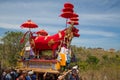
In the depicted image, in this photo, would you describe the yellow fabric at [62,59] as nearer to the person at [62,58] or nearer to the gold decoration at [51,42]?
the person at [62,58]

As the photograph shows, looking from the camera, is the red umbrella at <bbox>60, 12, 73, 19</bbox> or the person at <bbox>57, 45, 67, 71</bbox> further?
the red umbrella at <bbox>60, 12, 73, 19</bbox>

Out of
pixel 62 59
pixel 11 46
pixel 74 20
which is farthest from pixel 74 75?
pixel 11 46

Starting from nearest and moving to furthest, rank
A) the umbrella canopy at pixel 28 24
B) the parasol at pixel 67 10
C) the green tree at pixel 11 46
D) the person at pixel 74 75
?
1. the parasol at pixel 67 10
2. the person at pixel 74 75
3. the umbrella canopy at pixel 28 24
4. the green tree at pixel 11 46

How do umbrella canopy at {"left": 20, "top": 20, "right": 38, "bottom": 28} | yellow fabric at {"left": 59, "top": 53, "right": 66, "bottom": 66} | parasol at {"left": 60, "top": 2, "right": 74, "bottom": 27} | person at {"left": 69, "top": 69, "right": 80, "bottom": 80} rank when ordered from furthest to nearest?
umbrella canopy at {"left": 20, "top": 20, "right": 38, "bottom": 28} < person at {"left": 69, "top": 69, "right": 80, "bottom": 80} < parasol at {"left": 60, "top": 2, "right": 74, "bottom": 27} < yellow fabric at {"left": 59, "top": 53, "right": 66, "bottom": 66}

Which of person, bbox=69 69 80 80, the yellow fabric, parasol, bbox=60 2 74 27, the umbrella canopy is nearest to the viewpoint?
the yellow fabric

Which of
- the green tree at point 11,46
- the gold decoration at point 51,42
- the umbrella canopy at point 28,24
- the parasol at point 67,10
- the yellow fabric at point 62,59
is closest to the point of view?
Result: the yellow fabric at point 62,59

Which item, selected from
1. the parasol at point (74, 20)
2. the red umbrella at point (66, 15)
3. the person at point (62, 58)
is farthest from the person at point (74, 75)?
the red umbrella at point (66, 15)

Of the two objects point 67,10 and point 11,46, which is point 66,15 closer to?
point 67,10

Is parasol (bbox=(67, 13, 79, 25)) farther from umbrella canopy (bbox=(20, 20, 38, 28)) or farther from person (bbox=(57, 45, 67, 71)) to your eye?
umbrella canopy (bbox=(20, 20, 38, 28))

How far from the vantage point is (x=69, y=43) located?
13.4 meters

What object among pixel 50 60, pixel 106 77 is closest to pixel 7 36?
pixel 106 77

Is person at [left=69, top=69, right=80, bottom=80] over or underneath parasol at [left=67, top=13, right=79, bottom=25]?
underneath

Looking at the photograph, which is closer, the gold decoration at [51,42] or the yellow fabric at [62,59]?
the yellow fabric at [62,59]

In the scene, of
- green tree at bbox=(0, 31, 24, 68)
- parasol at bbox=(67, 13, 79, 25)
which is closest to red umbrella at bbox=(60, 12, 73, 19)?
parasol at bbox=(67, 13, 79, 25)
